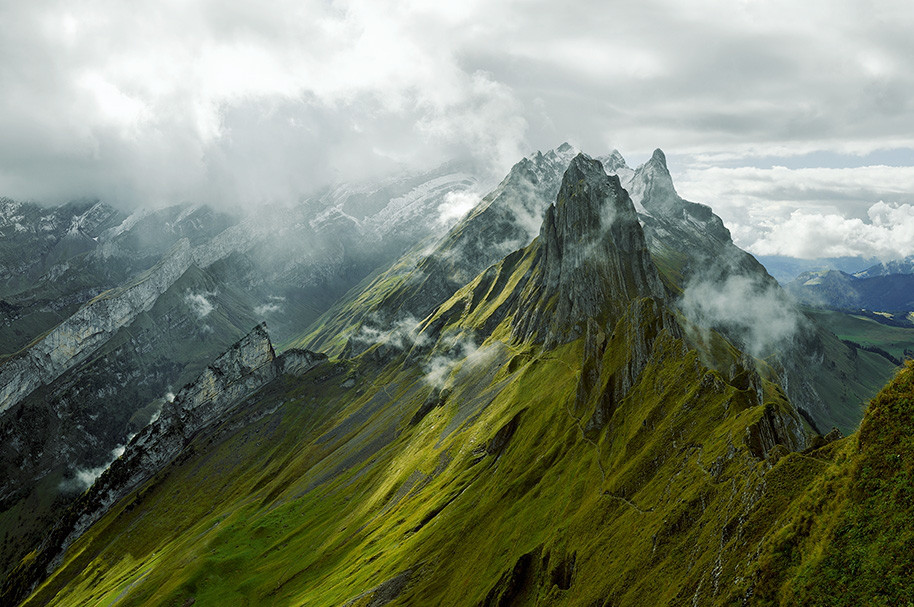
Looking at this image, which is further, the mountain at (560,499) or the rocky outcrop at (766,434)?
the mountain at (560,499)

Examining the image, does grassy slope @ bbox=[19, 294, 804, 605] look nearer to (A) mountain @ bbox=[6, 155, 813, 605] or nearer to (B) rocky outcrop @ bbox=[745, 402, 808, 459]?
(A) mountain @ bbox=[6, 155, 813, 605]

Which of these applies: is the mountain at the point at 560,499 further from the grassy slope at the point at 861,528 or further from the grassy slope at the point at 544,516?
the grassy slope at the point at 861,528

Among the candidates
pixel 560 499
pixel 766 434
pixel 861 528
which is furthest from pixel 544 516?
pixel 861 528

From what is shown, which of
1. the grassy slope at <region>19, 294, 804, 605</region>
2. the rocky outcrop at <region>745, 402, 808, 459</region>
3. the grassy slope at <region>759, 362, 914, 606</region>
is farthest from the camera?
the grassy slope at <region>19, 294, 804, 605</region>

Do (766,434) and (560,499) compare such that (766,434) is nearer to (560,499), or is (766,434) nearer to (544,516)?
(560,499)

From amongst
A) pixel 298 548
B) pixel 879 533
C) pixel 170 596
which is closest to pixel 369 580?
pixel 298 548

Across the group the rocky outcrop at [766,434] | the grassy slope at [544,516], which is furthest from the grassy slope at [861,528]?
the rocky outcrop at [766,434]

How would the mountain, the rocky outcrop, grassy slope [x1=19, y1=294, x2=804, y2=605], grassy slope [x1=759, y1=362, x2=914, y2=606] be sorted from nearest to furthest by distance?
grassy slope [x1=759, y1=362, x2=914, y2=606] → the rocky outcrop → grassy slope [x1=19, y1=294, x2=804, y2=605] → the mountain

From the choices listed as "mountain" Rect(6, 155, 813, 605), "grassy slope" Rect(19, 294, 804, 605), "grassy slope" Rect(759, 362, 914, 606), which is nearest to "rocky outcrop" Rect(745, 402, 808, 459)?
"mountain" Rect(6, 155, 813, 605)

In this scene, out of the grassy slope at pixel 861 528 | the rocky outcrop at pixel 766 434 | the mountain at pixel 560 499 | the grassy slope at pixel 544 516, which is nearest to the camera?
the grassy slope at pixel 861 528

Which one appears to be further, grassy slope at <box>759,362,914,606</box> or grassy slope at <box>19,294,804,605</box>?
grassy slope at <box>19,294,804,605</box>

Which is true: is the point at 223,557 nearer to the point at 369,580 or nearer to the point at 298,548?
the point at 298,548

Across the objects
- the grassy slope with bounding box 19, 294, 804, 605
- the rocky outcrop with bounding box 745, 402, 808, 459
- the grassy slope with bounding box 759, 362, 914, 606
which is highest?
the grassy slope with bounding box 759, 362, 914, 606
